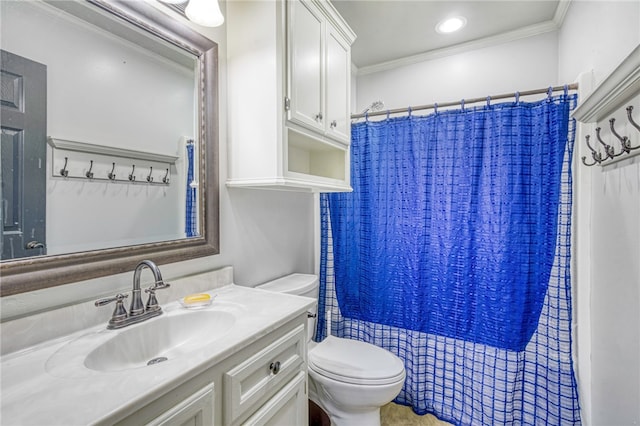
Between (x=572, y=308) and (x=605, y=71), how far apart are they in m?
1.13

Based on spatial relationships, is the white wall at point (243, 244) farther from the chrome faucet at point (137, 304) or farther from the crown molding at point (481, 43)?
the crown molding at point (481, 43)

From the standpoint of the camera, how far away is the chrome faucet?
88 centimetres

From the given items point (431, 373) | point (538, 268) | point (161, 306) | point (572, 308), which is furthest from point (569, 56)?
point (161, 306)

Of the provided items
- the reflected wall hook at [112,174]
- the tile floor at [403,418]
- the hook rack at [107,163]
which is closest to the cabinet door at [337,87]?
the hook rack at [107,163]

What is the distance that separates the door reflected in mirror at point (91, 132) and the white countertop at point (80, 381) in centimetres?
28

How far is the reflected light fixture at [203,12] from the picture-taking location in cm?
Answer: 108

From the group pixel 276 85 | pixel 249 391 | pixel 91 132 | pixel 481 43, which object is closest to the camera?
pixel 249 391

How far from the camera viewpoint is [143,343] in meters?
0.91

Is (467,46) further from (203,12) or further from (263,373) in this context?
(263,373)

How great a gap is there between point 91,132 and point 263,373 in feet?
3.05

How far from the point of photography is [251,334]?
2.68 ft

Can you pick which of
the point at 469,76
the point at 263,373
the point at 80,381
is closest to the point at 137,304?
the point at 80,381

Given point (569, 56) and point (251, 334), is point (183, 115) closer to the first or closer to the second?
point (251, 334)

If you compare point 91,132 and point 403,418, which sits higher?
point 91,132
